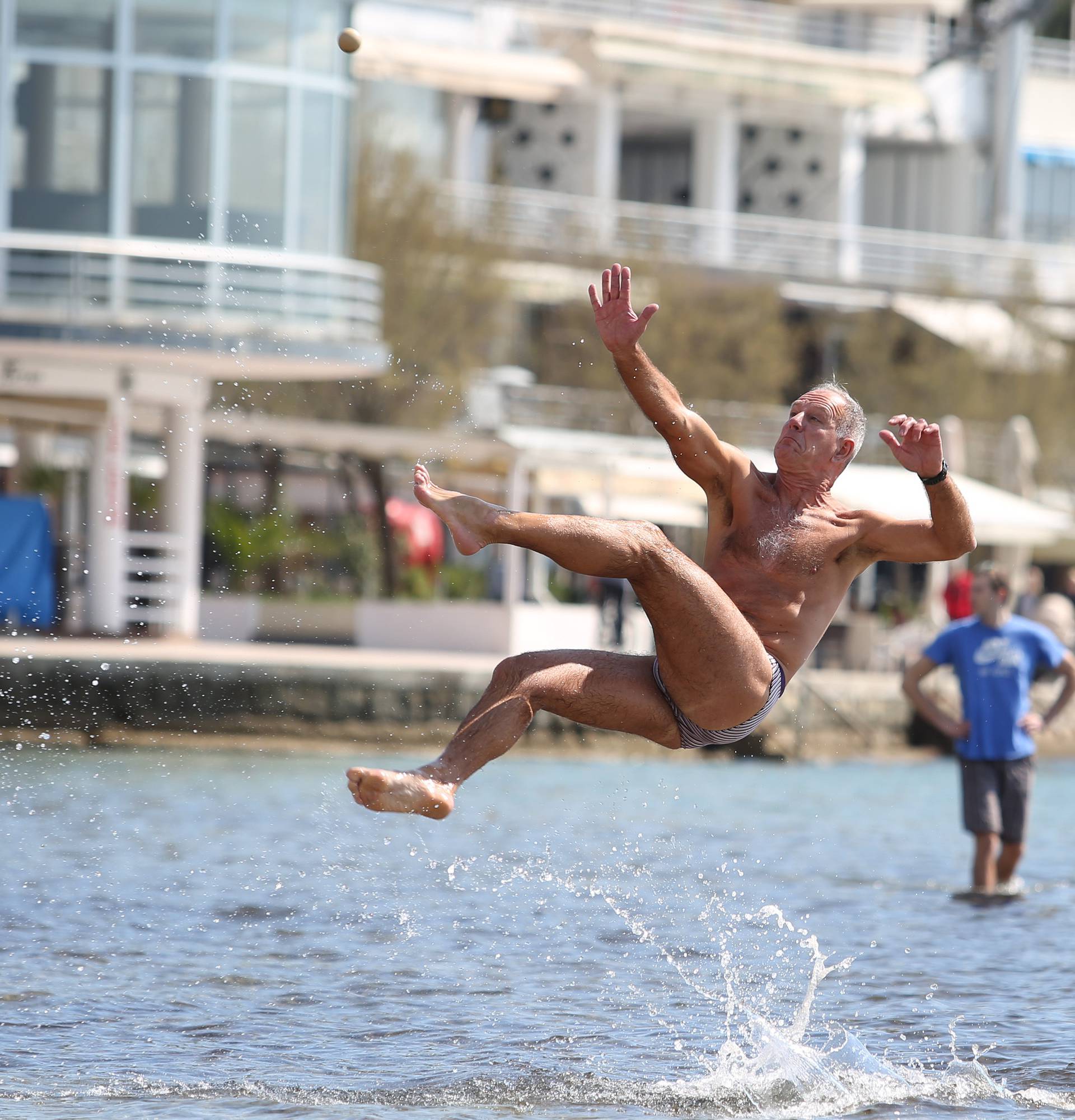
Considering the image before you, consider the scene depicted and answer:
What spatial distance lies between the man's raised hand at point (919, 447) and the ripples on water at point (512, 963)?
2547 millimetres

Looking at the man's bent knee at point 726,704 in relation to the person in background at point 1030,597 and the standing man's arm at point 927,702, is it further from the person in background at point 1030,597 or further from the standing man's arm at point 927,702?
the person in background at point 1030,597

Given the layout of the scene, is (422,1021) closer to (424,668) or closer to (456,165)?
(424,668)

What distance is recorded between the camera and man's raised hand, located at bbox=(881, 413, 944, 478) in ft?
24.5

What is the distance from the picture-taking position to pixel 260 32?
2514 cm

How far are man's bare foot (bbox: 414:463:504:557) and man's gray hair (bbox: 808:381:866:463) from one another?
1690 mm

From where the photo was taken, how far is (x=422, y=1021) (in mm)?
9297

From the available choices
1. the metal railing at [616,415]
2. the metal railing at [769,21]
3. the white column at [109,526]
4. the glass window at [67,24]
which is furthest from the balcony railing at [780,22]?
the white column at [109,526]

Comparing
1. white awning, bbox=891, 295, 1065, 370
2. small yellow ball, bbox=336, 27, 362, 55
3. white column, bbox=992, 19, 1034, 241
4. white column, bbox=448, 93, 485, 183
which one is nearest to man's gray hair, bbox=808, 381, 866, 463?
small yellow ball, bbox=336, 27, 362, 55

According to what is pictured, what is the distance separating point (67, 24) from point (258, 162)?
282 centimetres

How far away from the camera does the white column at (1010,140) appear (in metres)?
46.8

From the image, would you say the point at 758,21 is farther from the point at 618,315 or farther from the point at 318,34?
the point at 618,315

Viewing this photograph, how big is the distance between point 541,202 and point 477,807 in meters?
Result: 23.7

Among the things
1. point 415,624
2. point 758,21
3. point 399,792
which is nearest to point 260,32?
point 415,624

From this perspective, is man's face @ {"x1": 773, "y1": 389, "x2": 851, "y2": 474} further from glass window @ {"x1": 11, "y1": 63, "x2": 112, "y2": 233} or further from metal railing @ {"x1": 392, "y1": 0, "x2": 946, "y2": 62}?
metal railing @ {"x1": 392, "y1": 0, "x2": 946, "y2": 62}
